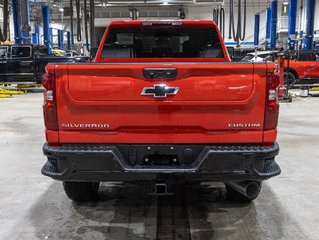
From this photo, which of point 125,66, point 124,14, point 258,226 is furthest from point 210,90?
point 124,14

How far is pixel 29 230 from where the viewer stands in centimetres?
352

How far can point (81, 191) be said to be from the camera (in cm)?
404

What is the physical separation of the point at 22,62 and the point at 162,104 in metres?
13.5

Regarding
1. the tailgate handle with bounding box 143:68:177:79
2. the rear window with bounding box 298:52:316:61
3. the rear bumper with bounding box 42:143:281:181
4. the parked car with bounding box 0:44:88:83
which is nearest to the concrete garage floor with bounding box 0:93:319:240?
the rear bumper with bounding box 42:143:281:181

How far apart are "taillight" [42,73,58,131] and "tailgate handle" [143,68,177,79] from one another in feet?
2.36

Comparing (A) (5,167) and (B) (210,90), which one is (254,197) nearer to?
(B) (210,90)

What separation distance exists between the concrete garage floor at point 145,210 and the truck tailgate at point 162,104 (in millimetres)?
969

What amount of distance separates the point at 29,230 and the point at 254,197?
2242 millimetres

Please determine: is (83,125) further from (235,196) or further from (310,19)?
(310,19)

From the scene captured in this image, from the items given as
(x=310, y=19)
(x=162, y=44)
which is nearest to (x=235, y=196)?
(x=162, y=44)

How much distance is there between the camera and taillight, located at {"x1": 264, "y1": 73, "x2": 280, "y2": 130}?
9.67 ft

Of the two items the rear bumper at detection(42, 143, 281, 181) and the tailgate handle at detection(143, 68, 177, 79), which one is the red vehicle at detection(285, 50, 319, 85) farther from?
the tailgate handle at detection(143, 68, 177, 79)

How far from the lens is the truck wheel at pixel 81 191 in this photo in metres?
3.94

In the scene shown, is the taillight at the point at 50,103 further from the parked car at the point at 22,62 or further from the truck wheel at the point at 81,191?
the parked car at the point at 22,62
